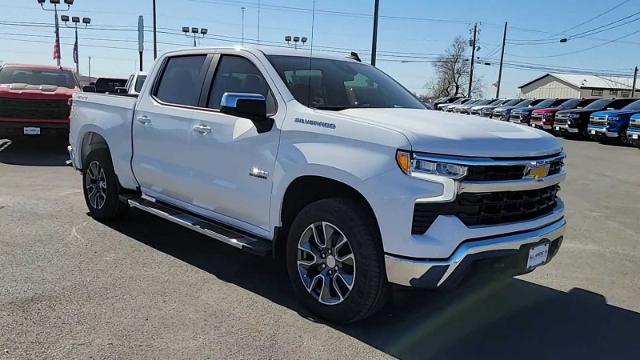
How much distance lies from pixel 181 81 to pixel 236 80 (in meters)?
0.85

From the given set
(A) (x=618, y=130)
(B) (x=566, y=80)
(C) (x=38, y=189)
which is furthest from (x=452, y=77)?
(C) (x=38, y=189)

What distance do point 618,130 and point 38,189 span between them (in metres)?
19.7

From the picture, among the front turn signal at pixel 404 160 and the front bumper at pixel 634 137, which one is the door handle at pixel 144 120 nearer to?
the front turn signal at pixel 404 160

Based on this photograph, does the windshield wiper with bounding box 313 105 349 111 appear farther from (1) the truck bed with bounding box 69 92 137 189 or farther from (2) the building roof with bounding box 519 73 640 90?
(2) the building roof with bounding box 519 73 640 90

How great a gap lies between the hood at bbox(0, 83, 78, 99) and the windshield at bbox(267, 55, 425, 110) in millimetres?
8489

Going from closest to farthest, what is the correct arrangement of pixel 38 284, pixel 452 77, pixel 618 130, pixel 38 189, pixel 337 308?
pixel 337 308, pixel 38 284, pixel 38 189, pixel 618 130, pixel 452 77

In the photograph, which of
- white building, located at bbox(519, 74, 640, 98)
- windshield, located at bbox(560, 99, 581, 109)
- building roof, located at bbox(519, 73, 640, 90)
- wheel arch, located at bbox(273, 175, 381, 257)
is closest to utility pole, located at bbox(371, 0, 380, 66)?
windshield, located at bbox(560, 99, 581, 109)

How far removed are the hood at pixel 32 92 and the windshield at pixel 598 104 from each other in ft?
68.9

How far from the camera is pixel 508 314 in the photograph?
4246 millimetres

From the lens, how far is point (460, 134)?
139 inches

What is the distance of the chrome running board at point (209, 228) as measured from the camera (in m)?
4.27

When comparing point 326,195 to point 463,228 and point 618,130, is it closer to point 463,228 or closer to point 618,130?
point 463,228

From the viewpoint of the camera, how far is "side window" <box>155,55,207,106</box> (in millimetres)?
5160

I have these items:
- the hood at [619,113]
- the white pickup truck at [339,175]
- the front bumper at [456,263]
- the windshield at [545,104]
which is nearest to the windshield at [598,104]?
the hood at [619,113]
